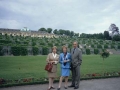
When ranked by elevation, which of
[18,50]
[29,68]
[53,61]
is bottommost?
[29,68]

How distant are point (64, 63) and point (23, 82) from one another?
8.34 ft

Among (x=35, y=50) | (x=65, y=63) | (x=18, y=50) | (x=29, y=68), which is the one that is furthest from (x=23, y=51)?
(x=65, y=63)

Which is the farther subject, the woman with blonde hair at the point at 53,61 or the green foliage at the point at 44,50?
the green foliage at the point at 44,50

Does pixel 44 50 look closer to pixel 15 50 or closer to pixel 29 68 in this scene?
pixel 15 50

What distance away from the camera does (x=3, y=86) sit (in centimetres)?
806

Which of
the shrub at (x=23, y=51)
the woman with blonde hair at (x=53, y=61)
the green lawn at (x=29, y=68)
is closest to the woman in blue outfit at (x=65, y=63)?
the woman with blonde hair at (x=53, y=61)

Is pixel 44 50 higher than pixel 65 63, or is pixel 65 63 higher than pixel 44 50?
→ pixel 65 63

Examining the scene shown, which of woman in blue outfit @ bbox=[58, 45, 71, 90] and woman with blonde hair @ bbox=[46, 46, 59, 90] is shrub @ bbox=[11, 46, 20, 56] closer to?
woman with blonde hair @ bbox=[46, 46, 59, 90]

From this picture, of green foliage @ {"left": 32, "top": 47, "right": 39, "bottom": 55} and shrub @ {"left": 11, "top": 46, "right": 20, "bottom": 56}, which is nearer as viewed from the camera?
shrub @ {"left": 11, "top": 46, "right": 20, "bottom": 56}

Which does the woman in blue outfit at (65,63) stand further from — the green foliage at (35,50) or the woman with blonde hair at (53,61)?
the green foliage at (35,50)

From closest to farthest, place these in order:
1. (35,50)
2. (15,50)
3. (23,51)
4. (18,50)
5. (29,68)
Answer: (29,68) < (15,50) < (18,50) < (23,51) < (35,50)

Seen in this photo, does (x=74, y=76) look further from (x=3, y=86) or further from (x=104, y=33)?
(x=104, y=33)

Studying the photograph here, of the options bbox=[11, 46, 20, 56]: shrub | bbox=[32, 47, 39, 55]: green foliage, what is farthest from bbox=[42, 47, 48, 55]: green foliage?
bbox=[11, 46, 20, 56]: shrub

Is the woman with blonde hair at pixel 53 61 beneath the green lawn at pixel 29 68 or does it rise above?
above
